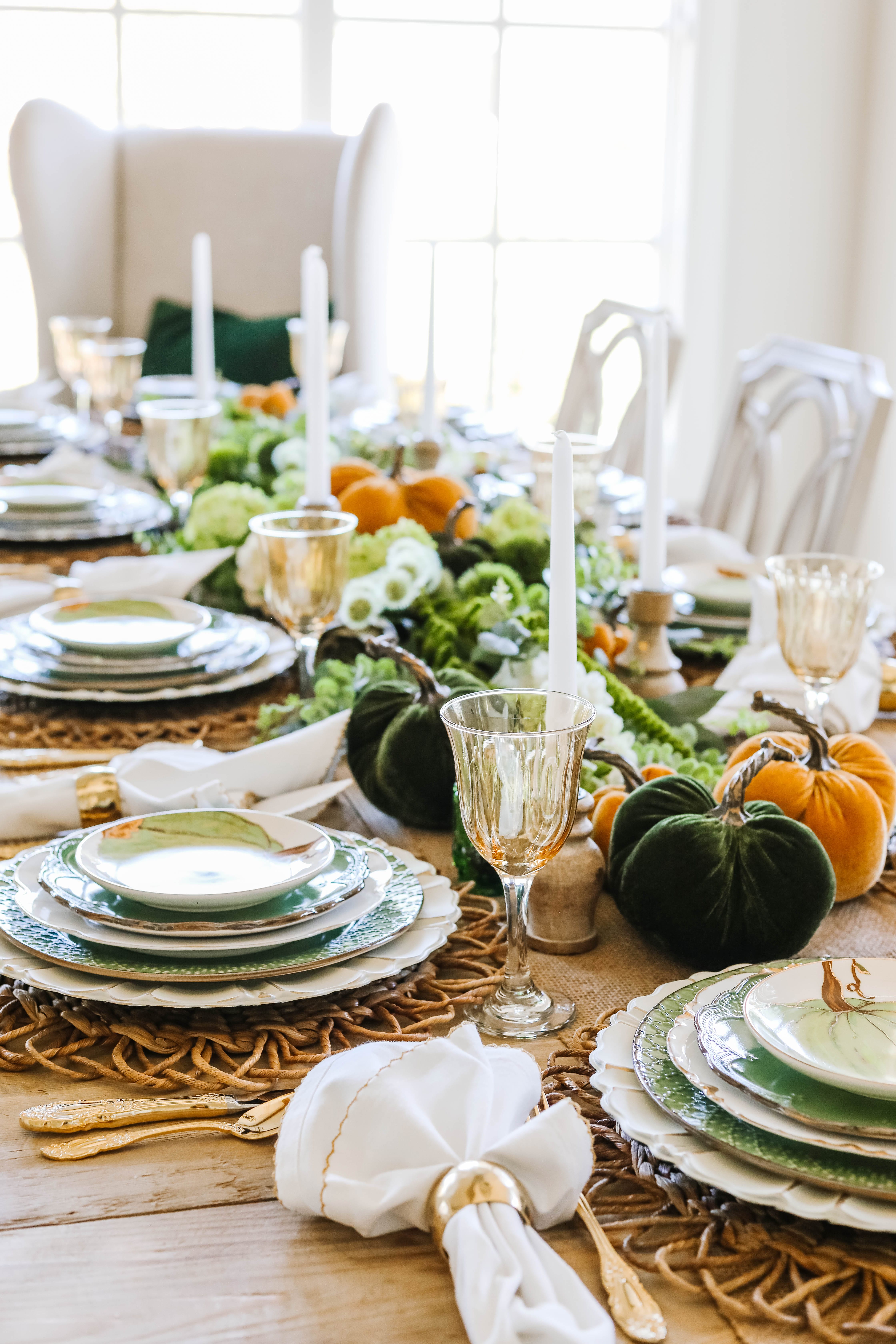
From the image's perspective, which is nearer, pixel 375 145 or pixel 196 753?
pixel 196 753

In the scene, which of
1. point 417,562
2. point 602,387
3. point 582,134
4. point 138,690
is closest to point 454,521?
point 417,562

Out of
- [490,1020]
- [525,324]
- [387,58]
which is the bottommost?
[490,1020]

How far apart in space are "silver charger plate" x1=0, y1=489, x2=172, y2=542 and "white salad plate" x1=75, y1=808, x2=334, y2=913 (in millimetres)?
989

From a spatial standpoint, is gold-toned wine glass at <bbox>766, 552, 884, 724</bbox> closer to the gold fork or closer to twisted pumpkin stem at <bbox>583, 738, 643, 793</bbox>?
twisted pumpkin stem at <bbox>583, 738, 643, 793</bbox>

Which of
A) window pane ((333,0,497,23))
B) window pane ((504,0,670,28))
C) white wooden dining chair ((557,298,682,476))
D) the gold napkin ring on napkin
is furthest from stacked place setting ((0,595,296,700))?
window pane ((504,0,670,28))

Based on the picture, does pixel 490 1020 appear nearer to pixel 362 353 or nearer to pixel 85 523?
pixel 85 523

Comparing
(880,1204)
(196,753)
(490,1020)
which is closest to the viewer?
(880,1204)

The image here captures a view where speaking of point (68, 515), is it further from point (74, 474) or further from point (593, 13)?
point (593, 13)

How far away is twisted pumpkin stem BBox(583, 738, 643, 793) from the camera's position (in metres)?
0.73

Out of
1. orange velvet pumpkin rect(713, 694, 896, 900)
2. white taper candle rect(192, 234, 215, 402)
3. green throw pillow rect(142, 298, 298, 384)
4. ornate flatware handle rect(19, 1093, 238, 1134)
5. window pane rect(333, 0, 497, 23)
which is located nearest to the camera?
ornate flatware handle rect(19, 1093, 238, 1134)

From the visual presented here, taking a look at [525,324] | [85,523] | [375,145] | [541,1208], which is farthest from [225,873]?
[525,324]

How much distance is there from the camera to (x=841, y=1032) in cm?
54

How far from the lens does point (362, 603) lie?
114 centimetres

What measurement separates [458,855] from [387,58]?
12.3ft
